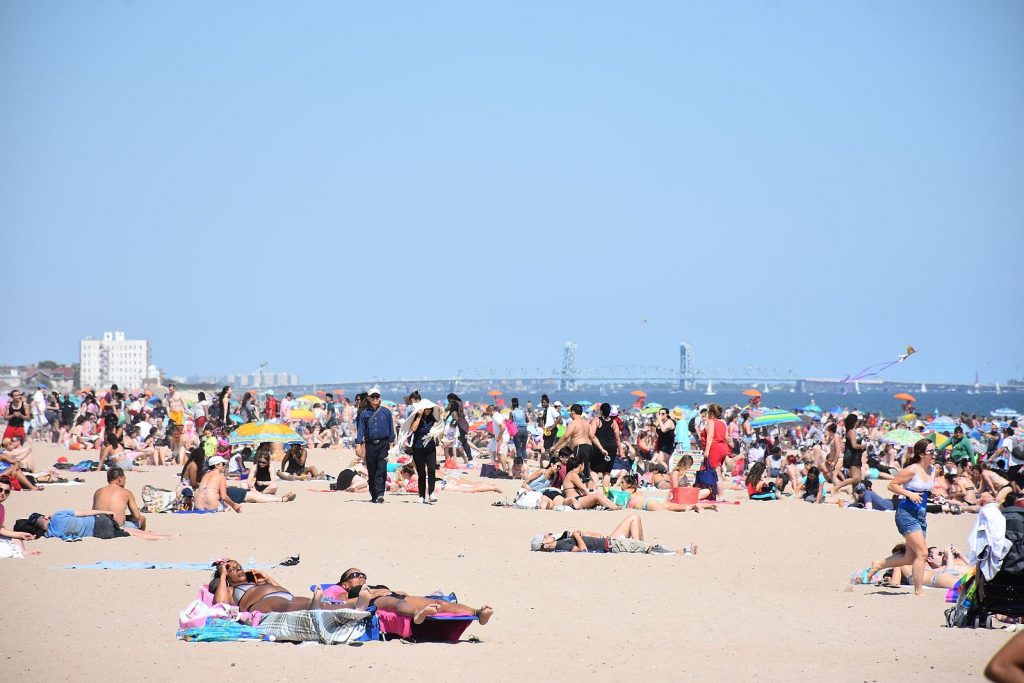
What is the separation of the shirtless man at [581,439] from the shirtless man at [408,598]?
6.53 meters

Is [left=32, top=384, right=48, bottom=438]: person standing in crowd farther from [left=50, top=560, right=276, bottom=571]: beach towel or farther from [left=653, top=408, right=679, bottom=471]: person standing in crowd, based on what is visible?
[left=50, top=560, right=276, bottom=571]: beach towel

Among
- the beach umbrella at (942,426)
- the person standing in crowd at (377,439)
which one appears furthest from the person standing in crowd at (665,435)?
the beach umbrella at (942,426)

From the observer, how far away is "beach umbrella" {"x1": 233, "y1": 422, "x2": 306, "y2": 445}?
15.5 m

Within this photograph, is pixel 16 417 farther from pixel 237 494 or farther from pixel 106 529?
pixel 106 529

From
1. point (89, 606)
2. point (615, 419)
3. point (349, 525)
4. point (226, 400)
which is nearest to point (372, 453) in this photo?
point (349, 525)

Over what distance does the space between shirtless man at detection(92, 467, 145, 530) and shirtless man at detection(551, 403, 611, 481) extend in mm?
4895

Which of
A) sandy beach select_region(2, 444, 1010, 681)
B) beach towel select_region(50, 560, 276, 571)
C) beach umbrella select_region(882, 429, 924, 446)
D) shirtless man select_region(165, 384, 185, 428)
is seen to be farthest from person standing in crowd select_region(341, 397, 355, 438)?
beach towel select_region(50, 560, 276, 571)

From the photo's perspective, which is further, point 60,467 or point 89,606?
point 60,467

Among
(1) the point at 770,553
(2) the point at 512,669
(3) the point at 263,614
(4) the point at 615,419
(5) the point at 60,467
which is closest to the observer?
(2) the point at 512,669

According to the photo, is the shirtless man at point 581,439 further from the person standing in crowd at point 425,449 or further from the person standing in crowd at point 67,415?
the person standing in crowd at point 67,415

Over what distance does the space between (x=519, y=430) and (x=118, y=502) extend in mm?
9764

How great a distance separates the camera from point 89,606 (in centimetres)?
727

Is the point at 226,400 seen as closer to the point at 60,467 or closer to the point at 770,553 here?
the point at 60,467

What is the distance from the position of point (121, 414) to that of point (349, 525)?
558 inches
